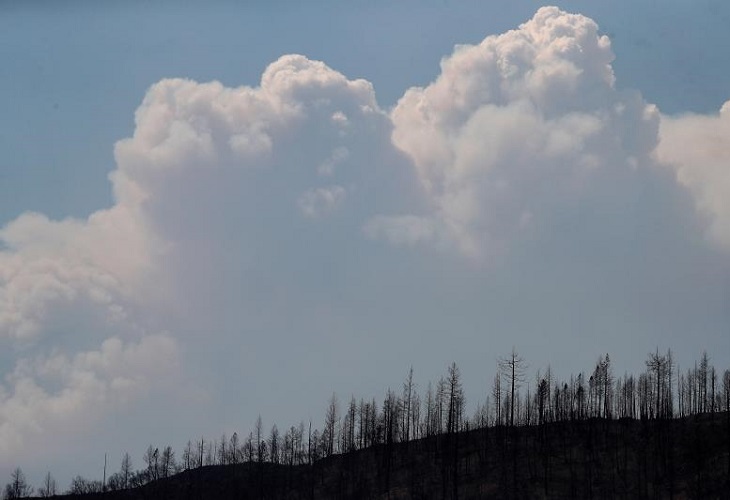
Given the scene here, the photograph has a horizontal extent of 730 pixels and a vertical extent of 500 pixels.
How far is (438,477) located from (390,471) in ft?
27.1

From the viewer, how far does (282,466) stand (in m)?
133

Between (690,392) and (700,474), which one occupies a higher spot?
(690,392)

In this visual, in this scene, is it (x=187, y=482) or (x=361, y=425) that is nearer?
(x=361, y=425)

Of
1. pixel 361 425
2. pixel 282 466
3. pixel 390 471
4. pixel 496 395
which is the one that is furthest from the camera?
pixel 282 466

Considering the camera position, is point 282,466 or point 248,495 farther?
point 282,466

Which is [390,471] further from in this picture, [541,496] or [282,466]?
[282,466]

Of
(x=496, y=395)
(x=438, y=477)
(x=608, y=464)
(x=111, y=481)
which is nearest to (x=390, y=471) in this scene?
(x=438, y=477)

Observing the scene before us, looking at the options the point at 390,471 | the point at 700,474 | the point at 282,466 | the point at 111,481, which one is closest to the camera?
the point at 700,474

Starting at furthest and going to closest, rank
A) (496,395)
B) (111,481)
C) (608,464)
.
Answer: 1. (111,481)
2. (496,395)
3. (608,464)

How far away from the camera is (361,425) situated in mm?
122438

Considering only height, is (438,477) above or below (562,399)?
below

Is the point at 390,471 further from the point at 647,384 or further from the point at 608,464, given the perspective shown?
the point at 647,384

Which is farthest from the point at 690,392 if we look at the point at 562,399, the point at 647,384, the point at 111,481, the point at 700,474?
the point at 111,481

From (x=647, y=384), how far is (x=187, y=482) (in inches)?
2575
